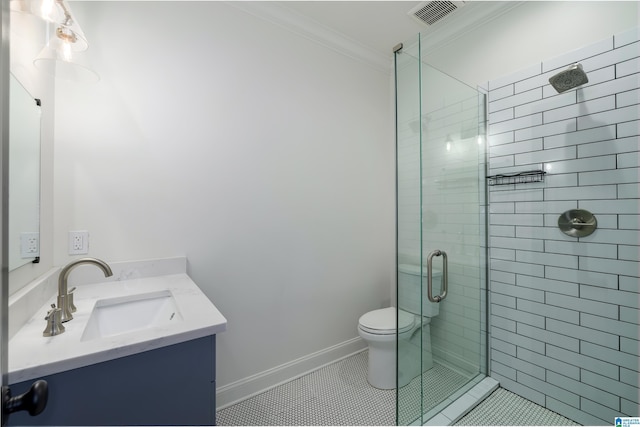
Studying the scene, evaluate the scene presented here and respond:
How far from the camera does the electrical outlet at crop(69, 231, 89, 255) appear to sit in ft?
4.51

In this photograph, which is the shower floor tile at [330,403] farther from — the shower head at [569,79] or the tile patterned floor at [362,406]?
the shower head at [569,79]

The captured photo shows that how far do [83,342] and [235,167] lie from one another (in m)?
1.23

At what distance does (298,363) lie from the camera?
2070 mm

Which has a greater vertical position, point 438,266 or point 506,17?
point 506,17

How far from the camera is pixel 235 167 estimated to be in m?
1.83

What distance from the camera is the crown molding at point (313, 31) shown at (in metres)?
1.92

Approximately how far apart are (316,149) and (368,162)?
0.59 metres

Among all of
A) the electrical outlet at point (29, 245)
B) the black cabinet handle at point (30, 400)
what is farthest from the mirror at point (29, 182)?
the black cabinet handle at point (30, 400)

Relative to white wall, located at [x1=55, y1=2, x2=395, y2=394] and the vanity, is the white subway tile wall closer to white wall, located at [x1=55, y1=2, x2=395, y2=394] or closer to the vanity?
white wall, located at [x1=55, y1=2, x2=395, y2=394]

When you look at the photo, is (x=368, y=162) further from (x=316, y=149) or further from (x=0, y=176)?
(x=0, y=176)

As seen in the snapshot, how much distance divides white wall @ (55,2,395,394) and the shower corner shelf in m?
0.98

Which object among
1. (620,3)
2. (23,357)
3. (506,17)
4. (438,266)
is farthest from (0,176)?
(506,17)

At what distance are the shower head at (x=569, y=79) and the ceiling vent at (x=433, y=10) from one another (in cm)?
86

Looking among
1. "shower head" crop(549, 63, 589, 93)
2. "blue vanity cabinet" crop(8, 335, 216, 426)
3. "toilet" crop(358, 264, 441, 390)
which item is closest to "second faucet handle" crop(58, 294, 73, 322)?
"blue vanity cabinet" crop(8, 335, 216, 426)
